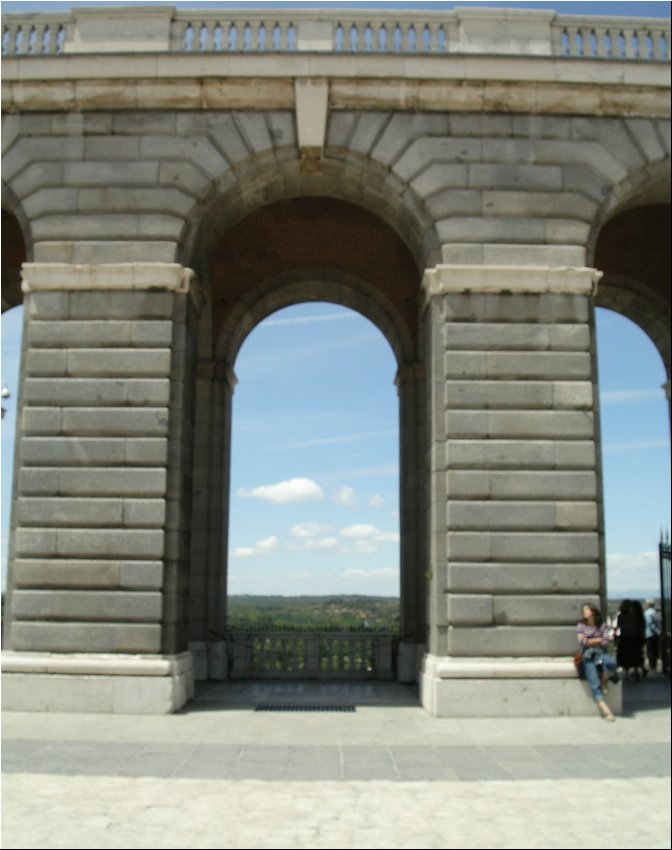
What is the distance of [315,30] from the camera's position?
613 inches

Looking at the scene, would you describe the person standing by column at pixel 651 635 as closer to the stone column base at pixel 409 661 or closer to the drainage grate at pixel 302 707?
the stone column base at pixel 409 661

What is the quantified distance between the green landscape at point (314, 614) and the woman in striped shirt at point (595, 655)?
26.9ft

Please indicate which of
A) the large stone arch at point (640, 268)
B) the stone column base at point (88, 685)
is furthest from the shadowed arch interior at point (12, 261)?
the large stone arch at point (640, 268)

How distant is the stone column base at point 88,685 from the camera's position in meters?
13.3

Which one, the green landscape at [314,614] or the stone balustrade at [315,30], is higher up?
the stone balustrade at [315,30]

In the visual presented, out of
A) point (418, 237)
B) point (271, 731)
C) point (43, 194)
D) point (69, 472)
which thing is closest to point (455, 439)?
point (418, 237)

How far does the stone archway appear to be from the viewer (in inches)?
786

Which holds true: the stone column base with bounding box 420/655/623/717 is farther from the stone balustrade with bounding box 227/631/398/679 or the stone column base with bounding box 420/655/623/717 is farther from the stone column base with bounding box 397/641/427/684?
the stone balustrade with bounding box 227/631/398/679

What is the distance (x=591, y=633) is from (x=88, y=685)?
26.3 feet

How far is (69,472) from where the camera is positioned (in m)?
14.1

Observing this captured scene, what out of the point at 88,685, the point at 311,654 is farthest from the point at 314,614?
the point at 88,685

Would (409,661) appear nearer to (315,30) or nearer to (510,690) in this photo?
(510,690)

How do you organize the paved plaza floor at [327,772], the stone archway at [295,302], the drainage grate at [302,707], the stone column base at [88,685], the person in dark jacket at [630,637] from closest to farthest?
the paved plaza floor at [327,772]
the stone column base at [88,685]
the drainage grate at [302,707]
the person in dark jacket at [630,637]
the stone archway at [295,302]

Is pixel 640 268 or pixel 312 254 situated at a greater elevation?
pixel 312 254
